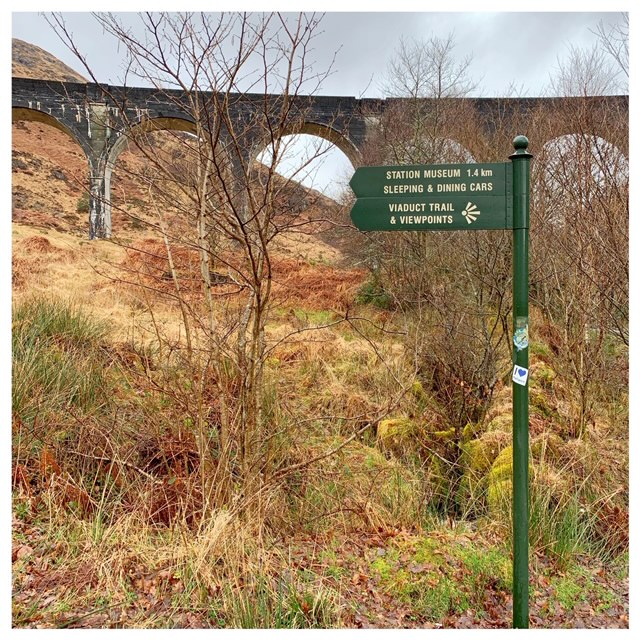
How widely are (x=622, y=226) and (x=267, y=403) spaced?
12.0ft

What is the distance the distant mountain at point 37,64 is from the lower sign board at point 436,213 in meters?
52.9

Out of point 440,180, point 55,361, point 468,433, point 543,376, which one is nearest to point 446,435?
point 468,433

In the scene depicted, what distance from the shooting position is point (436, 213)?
2.27 metres

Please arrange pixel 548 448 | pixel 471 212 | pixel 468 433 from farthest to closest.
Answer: pixel 468 433, pixel 548 448, pixel 471 212

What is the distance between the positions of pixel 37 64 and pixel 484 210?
2344 inches

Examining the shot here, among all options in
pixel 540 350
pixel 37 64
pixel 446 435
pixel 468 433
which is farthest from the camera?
pixel 37 64

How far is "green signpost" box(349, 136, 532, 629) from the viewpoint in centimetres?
225

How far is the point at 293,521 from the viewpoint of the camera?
3.35 m

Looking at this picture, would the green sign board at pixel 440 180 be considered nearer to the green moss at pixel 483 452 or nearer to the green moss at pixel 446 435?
the green moss at pixel 483 452

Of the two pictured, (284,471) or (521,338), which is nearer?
(521,338)

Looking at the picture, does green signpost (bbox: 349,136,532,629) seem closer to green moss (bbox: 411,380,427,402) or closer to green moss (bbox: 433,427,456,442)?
green moss (bbox: 433,427,456,442)

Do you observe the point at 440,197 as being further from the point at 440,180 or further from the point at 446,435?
the point at 446,435

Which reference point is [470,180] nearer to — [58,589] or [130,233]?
[58,589]

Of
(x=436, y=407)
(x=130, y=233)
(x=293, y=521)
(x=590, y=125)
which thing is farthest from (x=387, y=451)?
(x=130, y=233)
